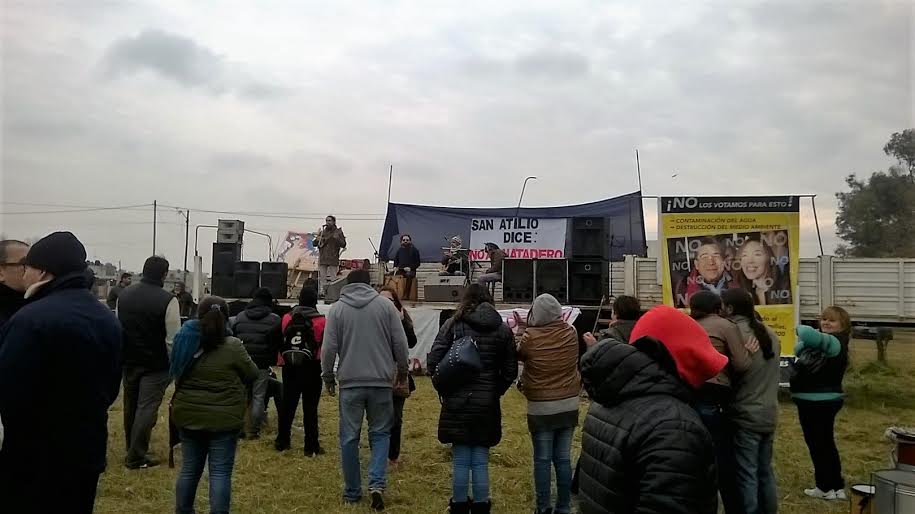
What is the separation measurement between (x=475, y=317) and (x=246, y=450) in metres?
3.32

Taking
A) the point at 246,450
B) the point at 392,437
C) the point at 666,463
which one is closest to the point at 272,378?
the point at 246,450

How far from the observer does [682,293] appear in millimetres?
10773

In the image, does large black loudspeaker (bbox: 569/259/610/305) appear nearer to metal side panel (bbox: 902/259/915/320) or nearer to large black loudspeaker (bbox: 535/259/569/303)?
large black loudspeaker (bbox: 535/259/569/303)

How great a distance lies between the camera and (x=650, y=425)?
5.76 ft

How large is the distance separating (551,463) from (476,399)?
745mm

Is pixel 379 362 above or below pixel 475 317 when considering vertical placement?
below

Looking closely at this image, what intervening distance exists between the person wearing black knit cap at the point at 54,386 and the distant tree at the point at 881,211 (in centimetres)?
1514

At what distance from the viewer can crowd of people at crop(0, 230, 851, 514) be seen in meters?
1.87

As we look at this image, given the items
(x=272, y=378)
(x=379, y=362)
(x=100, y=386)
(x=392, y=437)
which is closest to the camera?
(x=100, y=386)

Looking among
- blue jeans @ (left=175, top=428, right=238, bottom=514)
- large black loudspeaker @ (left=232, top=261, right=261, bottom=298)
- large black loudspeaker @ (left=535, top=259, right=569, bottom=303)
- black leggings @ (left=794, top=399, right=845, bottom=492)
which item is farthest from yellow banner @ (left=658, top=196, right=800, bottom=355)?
blue jeans @ (left=175, top=428, right=238, bottom=514)

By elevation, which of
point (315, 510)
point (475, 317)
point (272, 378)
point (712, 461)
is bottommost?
point (315, 510)

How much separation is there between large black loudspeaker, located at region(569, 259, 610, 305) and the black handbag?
7788 mm

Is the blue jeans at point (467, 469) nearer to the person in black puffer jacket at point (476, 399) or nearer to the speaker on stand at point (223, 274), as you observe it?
the person in black puffer jacket at point (476, 399)

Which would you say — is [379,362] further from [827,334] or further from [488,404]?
[827,334]
